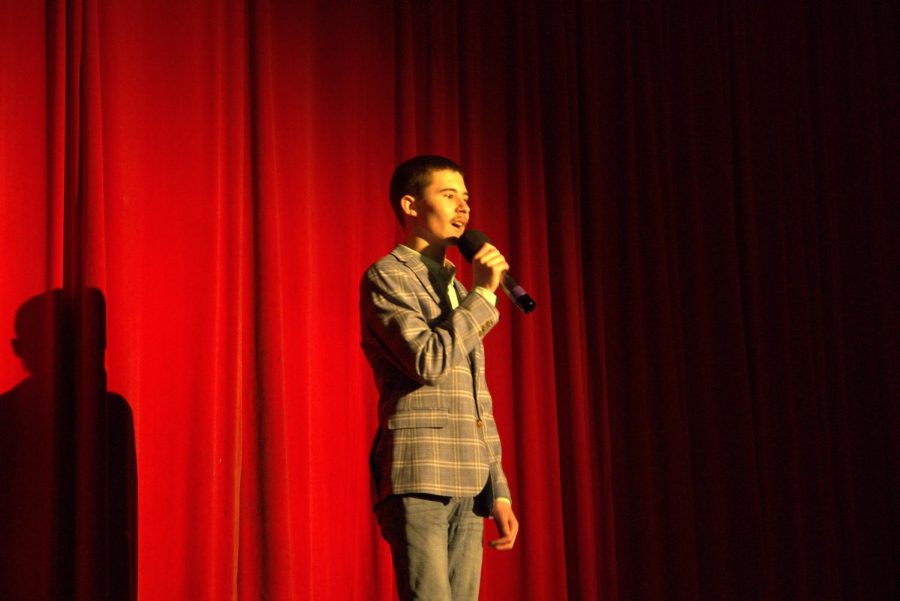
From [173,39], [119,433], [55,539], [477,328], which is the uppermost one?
[173,39]

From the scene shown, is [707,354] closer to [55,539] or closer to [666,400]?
[666,400]

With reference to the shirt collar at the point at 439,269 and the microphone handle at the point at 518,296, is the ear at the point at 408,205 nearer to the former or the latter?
the shirt collar at the point at 439,269

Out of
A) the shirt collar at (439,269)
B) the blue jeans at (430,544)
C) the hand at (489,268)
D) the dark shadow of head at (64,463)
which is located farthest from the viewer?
the dark shadow of head at (64,463)

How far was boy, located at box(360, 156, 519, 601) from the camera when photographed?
162 centimetres

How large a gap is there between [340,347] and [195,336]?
47 centimetres

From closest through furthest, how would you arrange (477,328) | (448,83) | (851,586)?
(477,328) < (448,83) < (851,586)

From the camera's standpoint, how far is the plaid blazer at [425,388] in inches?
64.5

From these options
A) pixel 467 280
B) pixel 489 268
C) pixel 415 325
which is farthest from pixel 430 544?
pixel 467 280

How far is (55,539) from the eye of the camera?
2.25 meters

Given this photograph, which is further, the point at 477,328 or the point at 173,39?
the point at 173,39

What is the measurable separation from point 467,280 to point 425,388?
4.54 ft

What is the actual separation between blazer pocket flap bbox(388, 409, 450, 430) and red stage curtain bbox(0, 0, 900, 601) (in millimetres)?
1001

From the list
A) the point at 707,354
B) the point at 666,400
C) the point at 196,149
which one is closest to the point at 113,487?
the point at 196,149

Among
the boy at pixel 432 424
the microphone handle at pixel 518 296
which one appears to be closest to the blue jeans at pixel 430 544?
the boy at pixel 432 424
